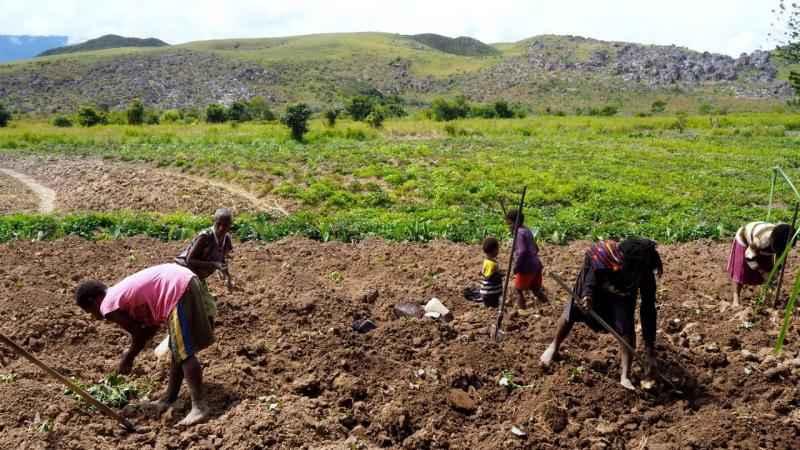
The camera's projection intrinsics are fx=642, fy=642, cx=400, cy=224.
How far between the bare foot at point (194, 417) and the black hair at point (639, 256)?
3.37 meters

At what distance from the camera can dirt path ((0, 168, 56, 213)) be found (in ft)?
55.5

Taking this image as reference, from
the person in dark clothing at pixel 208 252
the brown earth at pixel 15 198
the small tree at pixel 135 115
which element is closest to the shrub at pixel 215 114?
the small tree at pixel 135 115

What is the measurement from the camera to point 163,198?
53.5ft

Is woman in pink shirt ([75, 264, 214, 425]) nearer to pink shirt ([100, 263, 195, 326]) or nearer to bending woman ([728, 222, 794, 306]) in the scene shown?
pink shirt ([100, 263, 195, 326])

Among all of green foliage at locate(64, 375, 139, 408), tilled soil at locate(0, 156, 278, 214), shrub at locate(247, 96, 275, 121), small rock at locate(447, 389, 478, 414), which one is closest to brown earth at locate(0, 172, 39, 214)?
Answer: tilled soil at locate(0, 156, 278, 214)

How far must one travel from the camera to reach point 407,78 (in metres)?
104

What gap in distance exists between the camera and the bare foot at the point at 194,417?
15.5 feet

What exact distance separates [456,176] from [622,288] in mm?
13470

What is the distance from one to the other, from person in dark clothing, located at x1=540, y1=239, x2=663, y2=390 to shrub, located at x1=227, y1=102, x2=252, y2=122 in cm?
4948

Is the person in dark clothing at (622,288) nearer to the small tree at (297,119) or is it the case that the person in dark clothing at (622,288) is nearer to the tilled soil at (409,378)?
the tilled soil at (409,378)

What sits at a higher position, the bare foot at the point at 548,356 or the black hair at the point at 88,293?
the black hair at the point at 88,293

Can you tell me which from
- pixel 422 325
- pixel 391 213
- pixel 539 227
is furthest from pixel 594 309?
pixel 391 213

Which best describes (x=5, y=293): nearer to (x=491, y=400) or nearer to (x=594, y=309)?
(x=491, y=400)

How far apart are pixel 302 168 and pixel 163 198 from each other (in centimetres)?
481
